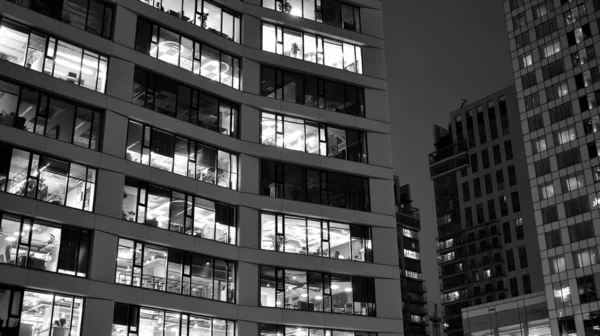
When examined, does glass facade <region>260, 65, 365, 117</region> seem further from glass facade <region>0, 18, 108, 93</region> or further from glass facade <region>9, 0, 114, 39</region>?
glass facade <region>0, 18, 108, 93</region>

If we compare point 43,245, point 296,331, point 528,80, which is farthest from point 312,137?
point 528,80

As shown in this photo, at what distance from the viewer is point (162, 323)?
34750mm

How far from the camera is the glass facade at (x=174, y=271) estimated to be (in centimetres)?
3459

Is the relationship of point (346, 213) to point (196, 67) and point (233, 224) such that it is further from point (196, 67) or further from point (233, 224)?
point (196, 67)

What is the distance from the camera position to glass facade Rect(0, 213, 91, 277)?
31.1m

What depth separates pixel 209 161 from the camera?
39.8 m

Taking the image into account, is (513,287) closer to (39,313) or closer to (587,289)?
(587,289)

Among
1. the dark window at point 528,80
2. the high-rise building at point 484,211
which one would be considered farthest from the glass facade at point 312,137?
the high-rise building at point 484,211

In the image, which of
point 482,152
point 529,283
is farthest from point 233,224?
point 482,152

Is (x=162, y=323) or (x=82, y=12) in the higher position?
(x=82, y=12)

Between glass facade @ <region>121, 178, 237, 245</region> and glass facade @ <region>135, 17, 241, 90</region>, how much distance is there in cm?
772

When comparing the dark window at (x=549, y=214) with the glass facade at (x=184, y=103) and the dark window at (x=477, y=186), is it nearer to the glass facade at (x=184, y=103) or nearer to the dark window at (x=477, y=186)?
the dark window at (x=477, y=186)

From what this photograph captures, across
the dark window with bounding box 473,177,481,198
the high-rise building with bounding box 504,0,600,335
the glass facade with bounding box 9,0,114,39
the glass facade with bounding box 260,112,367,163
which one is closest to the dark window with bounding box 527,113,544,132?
the high-rise building with bounding box 504,0,600,335

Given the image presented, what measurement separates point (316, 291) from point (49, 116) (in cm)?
1723
